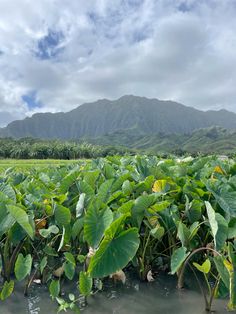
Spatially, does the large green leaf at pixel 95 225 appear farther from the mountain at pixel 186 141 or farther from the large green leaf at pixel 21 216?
the mountain at pixel 186 141

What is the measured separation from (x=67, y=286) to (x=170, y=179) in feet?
2.82

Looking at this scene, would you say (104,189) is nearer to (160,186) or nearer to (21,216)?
(160,186)

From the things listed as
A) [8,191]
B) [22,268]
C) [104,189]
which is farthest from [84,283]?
[8,191]

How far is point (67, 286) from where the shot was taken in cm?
161

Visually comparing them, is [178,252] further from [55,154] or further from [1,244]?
[55,154]

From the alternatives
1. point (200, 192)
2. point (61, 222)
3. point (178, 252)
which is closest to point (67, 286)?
point (61, 222)

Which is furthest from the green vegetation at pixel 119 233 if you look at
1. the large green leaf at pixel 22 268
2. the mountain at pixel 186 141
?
the mountain at pixel 186 141

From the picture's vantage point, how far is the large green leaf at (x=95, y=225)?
4.27 ft

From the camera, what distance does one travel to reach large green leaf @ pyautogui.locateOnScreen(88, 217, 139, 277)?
46.4 inches

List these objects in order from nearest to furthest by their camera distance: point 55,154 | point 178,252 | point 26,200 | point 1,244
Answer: point 178,252
point 1,244
point 26,200
point 55,154

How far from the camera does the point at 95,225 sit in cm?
132

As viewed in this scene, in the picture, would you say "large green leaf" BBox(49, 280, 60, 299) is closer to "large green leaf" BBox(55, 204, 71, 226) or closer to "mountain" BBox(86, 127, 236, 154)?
"large green leaf" BBox(55, 204, 71, 226)

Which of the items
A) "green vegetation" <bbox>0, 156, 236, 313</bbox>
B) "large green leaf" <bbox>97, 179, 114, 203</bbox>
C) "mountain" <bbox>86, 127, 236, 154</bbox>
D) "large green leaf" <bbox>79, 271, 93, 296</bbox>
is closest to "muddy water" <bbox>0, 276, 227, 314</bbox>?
"green vegetation" <bbox>0, 156, 236, 313</bbox>

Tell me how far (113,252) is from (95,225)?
0.53 feet
